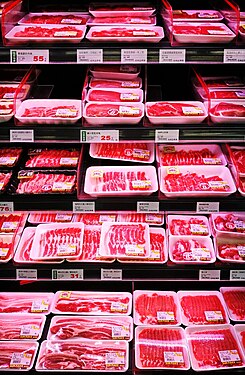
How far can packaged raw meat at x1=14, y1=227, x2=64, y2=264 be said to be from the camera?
327 cm

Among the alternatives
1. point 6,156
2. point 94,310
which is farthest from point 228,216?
point 6,156

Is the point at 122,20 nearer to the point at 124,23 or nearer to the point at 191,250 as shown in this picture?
the point at 124,23

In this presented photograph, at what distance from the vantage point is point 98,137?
295 centimetres

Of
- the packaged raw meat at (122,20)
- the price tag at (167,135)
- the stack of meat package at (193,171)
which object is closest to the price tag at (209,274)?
the stack of meat package at (193,171)

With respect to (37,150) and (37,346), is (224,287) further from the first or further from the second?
(37,150)

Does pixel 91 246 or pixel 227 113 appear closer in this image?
pixel 227 113

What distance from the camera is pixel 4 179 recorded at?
321 centimetres

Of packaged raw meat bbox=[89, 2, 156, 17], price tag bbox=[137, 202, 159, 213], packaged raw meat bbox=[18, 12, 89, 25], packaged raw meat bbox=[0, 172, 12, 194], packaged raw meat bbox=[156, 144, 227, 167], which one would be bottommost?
price tag bbox=[137, 202, 159, 213]

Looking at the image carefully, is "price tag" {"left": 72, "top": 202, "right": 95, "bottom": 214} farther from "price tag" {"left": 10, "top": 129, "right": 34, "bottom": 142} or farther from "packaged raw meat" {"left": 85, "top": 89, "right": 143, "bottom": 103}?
"packaged raw meat" {"left": 85, "top": 89, "right": 143, "bottom": 103}

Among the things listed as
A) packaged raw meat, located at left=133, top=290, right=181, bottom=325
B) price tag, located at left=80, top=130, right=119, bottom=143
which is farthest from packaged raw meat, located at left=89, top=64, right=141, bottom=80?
packaged raw meat, located at left=133, top=290, right=181, bottom=325

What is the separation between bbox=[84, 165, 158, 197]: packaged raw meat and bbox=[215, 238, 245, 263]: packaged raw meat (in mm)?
639

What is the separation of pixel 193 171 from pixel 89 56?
113cm

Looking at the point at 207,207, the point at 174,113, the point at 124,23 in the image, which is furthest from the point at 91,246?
the point at 124,23

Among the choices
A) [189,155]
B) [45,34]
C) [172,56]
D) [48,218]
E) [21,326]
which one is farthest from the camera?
[48,218]
